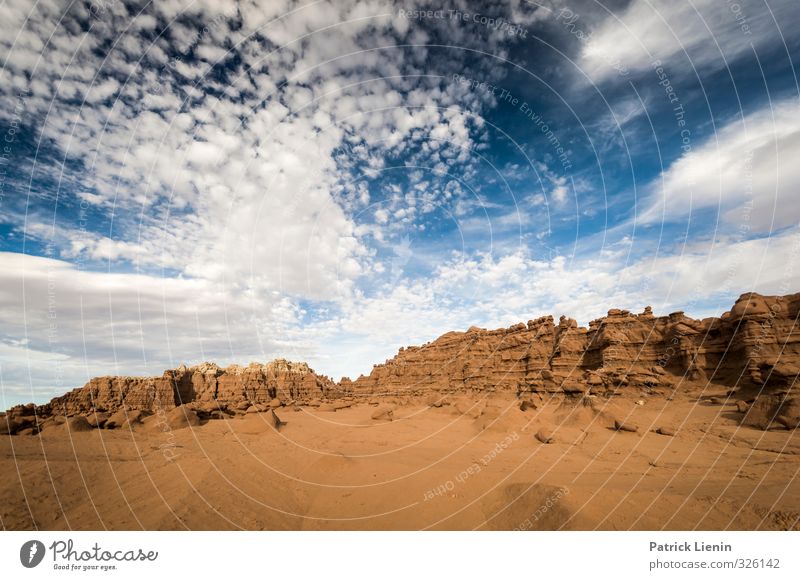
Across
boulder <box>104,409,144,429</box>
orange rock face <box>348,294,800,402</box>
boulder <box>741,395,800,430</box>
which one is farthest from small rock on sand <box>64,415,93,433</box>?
orange rock face <box>348,294,800,402</box>

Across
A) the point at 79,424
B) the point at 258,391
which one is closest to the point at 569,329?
the point at 79,424

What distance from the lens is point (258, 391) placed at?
63.3 m

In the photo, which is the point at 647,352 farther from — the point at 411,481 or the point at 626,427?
the point at 411,481

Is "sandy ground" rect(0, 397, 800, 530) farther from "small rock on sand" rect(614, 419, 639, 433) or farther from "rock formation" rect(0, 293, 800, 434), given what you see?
"rock formation" rect(0, 293, 800, 434)

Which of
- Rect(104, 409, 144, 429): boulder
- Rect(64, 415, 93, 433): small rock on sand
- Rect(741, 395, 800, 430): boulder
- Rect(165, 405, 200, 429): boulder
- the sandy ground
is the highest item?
Rect(64, 415, 93, 433): small rock on sand

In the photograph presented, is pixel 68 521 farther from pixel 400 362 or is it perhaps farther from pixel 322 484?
pixel 400 362

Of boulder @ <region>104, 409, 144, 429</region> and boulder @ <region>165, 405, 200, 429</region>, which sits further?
boulder @ <region>165, 405, 200, 429</region>

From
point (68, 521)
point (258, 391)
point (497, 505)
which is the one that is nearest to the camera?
point (68, 521)

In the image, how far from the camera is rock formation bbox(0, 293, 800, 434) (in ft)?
56.2

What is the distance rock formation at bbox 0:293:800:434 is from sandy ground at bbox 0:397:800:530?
403 centimetres

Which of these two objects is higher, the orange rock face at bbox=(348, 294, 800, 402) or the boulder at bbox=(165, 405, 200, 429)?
the boulder at bbox=(165, 405, 200, 429)

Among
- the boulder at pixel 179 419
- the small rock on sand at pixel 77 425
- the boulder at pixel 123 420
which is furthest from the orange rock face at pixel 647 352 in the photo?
the small rock on sand at pixel 77 425
